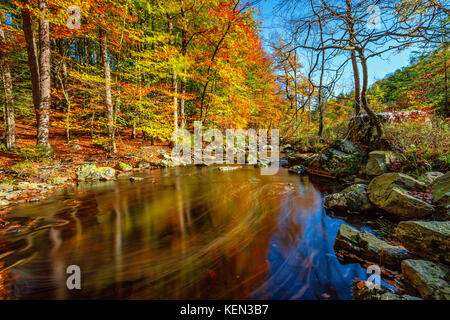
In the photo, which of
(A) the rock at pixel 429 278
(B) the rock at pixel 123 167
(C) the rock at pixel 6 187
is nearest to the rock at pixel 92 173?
(B) the rock at pixel 123 167

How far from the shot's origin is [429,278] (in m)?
1.71

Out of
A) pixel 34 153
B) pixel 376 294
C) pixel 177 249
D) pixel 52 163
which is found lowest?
pixel 177 249

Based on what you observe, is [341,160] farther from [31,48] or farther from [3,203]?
[31,48]

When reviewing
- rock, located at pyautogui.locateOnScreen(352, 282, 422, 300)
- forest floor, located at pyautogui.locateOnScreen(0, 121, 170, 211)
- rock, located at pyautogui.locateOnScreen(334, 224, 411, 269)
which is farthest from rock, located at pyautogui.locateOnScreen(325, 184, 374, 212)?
forest floor, located at pyautogui.locateOnScreen(0, 121, 170, 211)

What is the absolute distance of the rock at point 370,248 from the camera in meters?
2.20

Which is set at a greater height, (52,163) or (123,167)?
(52,163)

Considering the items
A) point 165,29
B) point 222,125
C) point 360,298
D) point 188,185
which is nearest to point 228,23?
point 165,29

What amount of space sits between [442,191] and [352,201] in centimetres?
139

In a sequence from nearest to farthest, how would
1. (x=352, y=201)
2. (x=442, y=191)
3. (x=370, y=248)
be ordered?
1. (x=370, y=248)
2. (x=442, y=191)
3. (x=352, y=201)

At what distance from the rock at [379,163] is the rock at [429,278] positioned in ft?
13.4

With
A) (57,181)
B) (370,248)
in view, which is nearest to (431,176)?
(370,248)

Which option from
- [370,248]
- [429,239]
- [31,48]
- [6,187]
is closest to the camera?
[429,239]

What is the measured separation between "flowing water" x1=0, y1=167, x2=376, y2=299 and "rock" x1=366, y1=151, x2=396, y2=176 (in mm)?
1842

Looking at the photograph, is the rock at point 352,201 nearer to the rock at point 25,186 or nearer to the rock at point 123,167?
the rock at point 123,167
